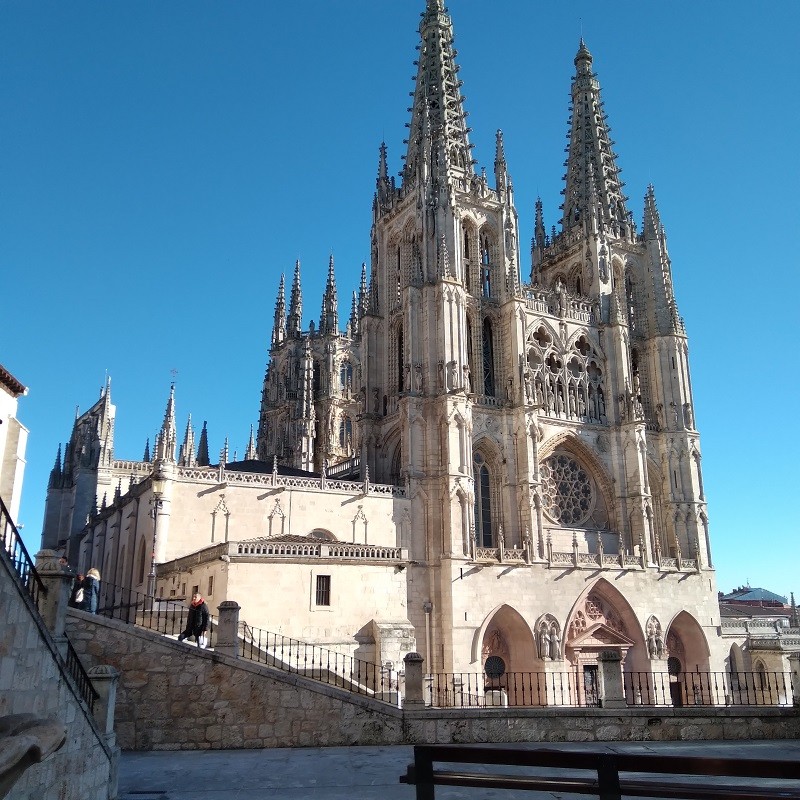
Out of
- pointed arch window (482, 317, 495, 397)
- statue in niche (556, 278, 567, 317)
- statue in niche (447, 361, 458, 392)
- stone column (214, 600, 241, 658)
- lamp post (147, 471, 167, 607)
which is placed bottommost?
stone column (214, 600, 241, 658)

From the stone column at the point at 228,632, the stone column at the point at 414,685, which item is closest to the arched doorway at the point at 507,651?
the stone column at the point at 414,685

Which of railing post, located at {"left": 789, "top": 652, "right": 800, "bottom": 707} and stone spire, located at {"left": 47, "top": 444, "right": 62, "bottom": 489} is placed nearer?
railing post, located at {"left": 789, "top": 652, "right": 800, "bottom": 707}

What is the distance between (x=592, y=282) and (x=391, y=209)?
453 inches

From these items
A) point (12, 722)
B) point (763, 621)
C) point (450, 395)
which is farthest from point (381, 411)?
point (12, 722)

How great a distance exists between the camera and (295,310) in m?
60.5

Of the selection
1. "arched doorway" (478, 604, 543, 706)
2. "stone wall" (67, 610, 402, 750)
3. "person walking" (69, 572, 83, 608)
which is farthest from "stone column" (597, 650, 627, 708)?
"arched doorway" (478, 604, 543, 706)

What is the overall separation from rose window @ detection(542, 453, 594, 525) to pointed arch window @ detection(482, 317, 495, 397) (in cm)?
445

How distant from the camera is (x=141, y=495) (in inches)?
1209

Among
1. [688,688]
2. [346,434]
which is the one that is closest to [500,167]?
[346,434]

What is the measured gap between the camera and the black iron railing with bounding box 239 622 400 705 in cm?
1841

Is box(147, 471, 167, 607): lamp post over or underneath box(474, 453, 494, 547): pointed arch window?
underneath

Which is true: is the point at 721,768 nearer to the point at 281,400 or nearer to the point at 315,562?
the point at 315,562

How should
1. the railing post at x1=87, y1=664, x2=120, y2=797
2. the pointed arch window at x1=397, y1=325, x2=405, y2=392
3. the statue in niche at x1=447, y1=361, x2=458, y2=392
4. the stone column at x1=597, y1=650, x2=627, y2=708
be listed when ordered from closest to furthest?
the railing post at x1=87, y1=664, x2=120, y2=797 → the stone column at x1=597, y1=650, x2=627, y2=708 → the statue in niche at x1=447, y1=361, x2=458, y2=392 → the pointed arch window at x1=397, y1=325, x2=405, y2=392

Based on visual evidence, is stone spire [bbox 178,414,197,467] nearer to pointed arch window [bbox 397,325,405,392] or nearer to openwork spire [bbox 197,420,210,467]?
openwork spire [bbox 197,420,210,467]
